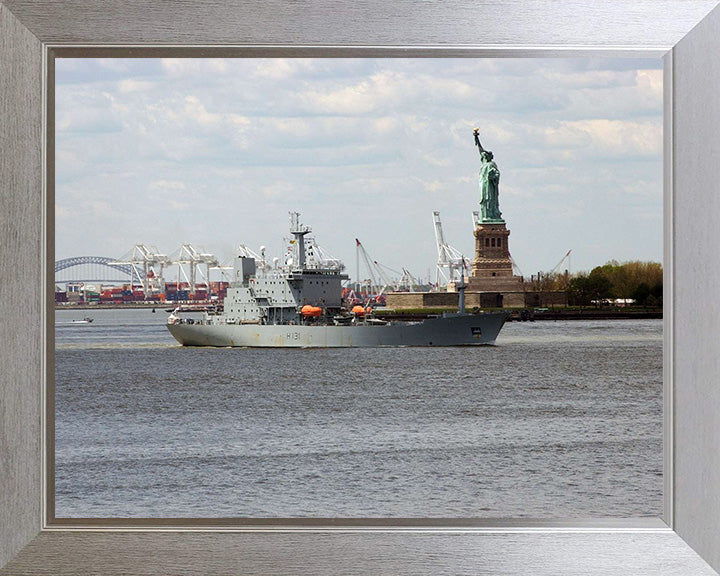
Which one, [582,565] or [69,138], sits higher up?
[69,138]

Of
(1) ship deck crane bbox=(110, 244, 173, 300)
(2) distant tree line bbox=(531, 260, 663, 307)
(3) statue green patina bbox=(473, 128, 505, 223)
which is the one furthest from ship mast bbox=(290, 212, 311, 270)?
(3) statue green patina bbox=(473, 128, 505, 223)

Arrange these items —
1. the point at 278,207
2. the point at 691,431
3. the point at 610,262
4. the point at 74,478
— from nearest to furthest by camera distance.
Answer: the point at 691,431, the point at 74,478, the point at 610,262, the point at 278,207

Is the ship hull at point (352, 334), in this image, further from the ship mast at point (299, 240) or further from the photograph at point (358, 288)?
the ship mast at point (299, 240)

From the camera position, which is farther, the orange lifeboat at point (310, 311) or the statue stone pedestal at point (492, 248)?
the statue stone pedestal at point (492, 248)

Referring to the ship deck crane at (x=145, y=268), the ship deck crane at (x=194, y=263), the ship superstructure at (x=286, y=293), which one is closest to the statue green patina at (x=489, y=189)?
the ship deck crane at (x=194, y=263)

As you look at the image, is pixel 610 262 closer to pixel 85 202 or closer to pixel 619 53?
pixel 85 202

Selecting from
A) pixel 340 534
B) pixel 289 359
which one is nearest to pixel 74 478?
pixel 340 534

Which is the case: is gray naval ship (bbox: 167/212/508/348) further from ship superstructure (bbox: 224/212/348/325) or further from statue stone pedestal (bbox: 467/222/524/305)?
statue stone pedestal (bbox: 467/222/524/305)
